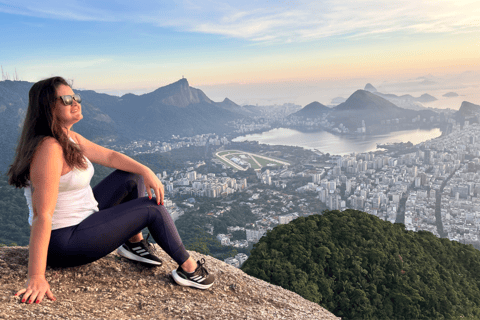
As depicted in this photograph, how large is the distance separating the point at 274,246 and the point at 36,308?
553 cm

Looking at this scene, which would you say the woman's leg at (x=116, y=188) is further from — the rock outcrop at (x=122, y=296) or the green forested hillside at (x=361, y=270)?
the green forested hillside at (x=361, y=270)

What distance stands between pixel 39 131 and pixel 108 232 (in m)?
0.70

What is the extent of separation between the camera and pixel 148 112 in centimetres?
6269

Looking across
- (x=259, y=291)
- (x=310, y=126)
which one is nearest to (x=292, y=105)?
(x=310, y=126)

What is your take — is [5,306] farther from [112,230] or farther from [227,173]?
[227,173]

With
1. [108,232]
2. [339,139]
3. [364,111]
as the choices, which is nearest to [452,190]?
[339,139]

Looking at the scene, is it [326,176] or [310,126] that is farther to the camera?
[310,126]

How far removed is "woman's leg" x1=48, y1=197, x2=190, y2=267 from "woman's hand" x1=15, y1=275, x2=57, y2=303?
0.17 metres

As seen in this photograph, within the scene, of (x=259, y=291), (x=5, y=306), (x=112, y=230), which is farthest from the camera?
(x=259, y=291)

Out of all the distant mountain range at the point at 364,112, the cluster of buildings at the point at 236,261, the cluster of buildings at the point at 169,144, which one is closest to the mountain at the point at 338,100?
the distant mountain range at the point at 364,112

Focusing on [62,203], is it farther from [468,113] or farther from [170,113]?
[170,113]

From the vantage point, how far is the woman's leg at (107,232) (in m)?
1.89

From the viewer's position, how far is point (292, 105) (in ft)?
274

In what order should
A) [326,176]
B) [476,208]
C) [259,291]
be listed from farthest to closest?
[326,176]
[476,208]
[259,291]
